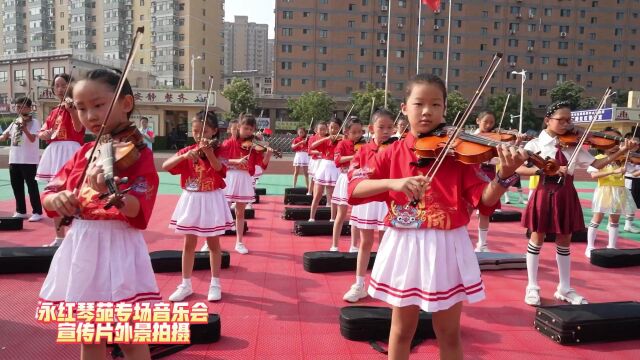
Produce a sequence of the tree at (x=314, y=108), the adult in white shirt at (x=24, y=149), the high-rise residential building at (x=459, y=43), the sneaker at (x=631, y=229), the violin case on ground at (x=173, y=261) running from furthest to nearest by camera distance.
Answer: the high-rise residential building at (x=459, y=43) → the tree at (x=314, y=108) → the sneaker at (x=631, y=229) → the adult in white shirt at (x=24, y=149) → the violin case on ground at (x=173, y=261)

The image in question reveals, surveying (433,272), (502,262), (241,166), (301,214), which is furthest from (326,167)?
(433,272)

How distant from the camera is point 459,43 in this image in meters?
59.6

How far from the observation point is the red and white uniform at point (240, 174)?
6336 mm

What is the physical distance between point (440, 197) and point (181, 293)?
3.00m

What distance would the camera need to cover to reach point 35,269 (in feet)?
16.8

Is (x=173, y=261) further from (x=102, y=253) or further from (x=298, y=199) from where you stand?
(x=298, y=199)

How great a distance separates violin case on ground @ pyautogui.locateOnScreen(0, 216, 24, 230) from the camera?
7.19 meters

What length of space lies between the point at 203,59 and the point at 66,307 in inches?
2710

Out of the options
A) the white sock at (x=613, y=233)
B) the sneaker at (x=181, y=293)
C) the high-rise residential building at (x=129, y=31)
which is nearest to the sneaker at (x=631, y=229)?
the white sock at (x=613, y=233)

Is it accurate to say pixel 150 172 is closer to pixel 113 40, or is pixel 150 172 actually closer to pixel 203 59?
pixel 203 59

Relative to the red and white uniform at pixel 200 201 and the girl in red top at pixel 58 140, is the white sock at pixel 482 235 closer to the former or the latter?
the red and white uniform at pixel 200 201

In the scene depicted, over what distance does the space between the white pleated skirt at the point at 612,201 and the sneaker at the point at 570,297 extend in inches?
111

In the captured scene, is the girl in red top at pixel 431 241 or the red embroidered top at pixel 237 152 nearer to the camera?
the girl in red top at pixel 431 241

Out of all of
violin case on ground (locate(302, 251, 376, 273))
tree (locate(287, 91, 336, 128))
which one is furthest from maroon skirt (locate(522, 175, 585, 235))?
tree (locate(287, 91, 336, 128))
